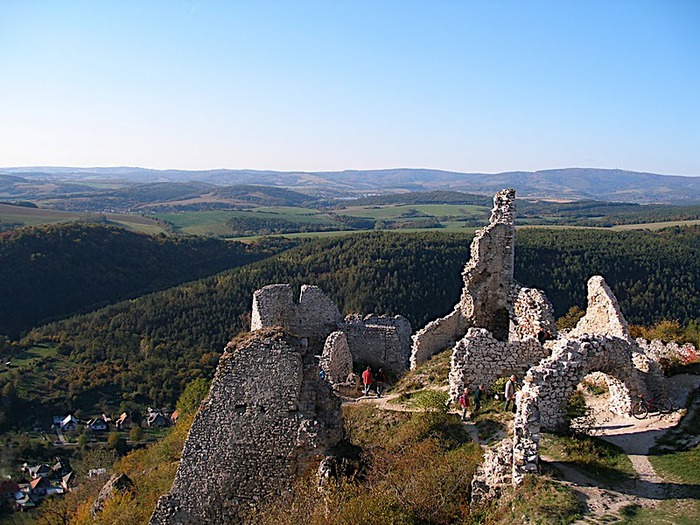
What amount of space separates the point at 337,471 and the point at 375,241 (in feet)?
274

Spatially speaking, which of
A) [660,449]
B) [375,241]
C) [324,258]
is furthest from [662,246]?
[660,449]

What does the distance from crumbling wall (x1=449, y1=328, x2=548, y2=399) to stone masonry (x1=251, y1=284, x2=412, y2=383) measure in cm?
663

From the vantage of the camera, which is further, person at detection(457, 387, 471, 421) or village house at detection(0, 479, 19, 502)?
village house at detection(0, 479, 19, 502)

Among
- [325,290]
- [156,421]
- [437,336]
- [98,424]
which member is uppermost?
[437,336]

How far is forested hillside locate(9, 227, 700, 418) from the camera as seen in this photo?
61.6 metres

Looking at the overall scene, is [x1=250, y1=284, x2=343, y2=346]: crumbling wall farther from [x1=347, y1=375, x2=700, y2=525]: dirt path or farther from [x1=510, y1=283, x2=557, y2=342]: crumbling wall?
[x1=347, y1=375, x2=700, y2=525]: dirt path

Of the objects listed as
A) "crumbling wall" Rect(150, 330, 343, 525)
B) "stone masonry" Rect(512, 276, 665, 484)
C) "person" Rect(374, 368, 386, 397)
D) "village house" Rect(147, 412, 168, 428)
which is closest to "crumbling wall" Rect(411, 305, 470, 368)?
"person" Rect(374, 368, 386, 397)

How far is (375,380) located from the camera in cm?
1995

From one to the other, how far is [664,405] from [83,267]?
94.4 metres

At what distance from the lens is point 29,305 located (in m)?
82.8

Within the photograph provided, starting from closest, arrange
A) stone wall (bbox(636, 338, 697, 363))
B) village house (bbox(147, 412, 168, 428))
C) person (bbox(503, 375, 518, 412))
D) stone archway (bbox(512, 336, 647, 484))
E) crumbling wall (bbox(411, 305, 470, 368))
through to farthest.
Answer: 1. stone archway (bbox(512, 336, 647, 484))
2. person (bbox(503, 375, 518, 412))
3. stone wall (bbox(636, 338, 697, 363))
4. crumbling wall (bbox(411, 305, 470, 368))
5. village house (bbox(147, 412, 168, 428))

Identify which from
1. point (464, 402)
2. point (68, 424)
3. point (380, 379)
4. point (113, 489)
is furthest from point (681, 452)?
point (68, 424)

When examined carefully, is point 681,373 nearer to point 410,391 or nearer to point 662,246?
point 410,391

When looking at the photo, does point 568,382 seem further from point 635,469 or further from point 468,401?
point 468,401
